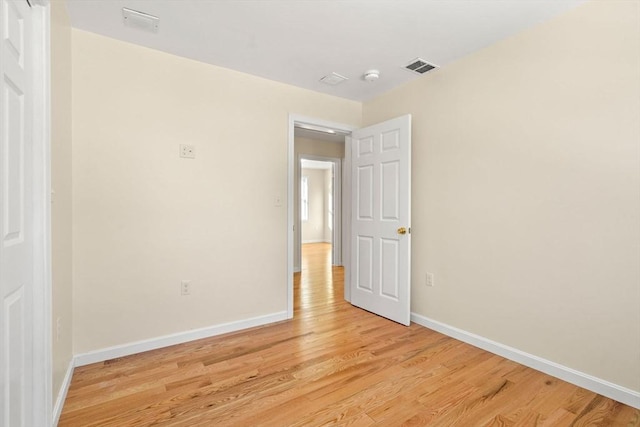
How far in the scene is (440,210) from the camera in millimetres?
2773

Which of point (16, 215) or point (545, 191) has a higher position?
point (545, 191)

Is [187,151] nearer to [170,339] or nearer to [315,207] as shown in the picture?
[170,339]

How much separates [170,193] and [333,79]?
Answer: 6.14 feet

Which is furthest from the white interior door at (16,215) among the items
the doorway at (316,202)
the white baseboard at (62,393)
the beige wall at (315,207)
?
the beige wall at (315,207)

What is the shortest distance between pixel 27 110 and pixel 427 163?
2832 millimetres

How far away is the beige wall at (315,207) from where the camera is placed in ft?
30.2

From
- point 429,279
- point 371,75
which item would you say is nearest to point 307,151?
point 371,75

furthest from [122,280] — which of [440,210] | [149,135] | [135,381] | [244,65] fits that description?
[440,210]

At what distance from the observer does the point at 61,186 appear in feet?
5.90

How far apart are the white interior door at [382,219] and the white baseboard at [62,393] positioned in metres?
2.57

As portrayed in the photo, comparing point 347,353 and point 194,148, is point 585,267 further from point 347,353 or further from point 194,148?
point 194,148

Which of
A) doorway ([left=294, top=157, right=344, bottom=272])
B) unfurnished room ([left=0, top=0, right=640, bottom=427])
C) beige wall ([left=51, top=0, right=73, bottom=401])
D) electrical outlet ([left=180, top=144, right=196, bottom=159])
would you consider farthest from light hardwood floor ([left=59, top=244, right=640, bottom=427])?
doorway ([left=294, top=157, right=344, bottom=272])

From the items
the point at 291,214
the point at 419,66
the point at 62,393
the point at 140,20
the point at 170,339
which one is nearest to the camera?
the point at 62,393

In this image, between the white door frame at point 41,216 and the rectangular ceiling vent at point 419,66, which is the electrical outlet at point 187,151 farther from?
the rectangular ceiling vent at point 419,66
